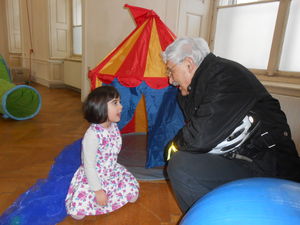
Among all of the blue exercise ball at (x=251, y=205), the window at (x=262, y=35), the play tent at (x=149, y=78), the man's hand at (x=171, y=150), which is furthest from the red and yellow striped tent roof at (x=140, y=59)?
the window at (x=262, y=35)

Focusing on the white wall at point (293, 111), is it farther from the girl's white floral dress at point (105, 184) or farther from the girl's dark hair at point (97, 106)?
the girl's dark hair at point (97, 106)

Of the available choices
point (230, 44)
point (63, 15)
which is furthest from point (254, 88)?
point (63, 15)

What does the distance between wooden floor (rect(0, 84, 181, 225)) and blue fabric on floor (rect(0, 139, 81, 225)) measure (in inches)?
2.2

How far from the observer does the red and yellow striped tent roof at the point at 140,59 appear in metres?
1.53

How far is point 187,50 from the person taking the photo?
1.00m

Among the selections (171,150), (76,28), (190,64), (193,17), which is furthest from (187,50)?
(76,28)

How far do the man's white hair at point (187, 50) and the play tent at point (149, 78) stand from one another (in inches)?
19.9

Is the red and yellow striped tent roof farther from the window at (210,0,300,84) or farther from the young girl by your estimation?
the window at (210,0,300,84)

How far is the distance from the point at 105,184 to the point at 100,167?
98 millimetres

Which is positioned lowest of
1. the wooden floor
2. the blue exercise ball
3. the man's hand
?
the wooden floor

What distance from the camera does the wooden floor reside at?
3.87 ft

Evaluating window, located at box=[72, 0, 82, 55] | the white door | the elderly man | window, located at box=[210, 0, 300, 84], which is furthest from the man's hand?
window, located at box=[72, 0, 82, 55]

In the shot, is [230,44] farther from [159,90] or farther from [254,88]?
[254,88]

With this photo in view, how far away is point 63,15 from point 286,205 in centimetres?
499
